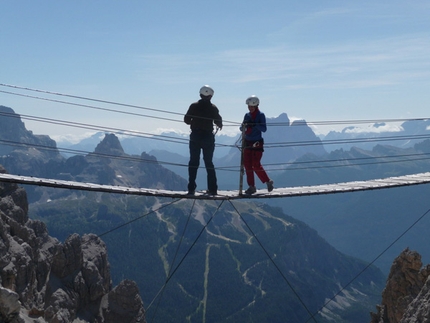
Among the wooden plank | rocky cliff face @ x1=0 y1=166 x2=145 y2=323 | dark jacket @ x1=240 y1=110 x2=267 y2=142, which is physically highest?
dark jacket @ x1=240 y1=110 x2=267 y2=142

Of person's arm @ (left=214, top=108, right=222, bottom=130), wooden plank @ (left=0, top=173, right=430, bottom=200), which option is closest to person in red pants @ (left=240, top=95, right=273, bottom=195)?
wooden plank @ (left=0, top=173, right=430, bottom=200)

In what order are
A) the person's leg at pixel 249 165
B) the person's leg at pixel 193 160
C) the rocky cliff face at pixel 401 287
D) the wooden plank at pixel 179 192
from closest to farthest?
the wooden plank at pixel 179 192, the person's leg at pixel 193 160, the person's leg at pixel 249 165, the rocky cliff face at pixel 401 287

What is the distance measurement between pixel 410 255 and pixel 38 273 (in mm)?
49512

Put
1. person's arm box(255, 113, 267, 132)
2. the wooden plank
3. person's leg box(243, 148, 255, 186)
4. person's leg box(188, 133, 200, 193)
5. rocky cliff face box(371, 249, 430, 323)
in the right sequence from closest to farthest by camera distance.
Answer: the wooden plank, person's arm box(255, 113, 267, 132), person's leg box(188, 133, 200, 193), person's leg box(243, 148, 255, 186), rocky cliff face box(371, 249, 430, 323)

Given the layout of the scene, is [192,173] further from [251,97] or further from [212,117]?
[251,97]

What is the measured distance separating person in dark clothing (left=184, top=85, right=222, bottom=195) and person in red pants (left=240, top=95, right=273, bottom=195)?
119 cm

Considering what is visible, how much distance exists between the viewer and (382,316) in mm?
35562

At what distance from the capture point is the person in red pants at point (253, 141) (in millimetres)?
18688

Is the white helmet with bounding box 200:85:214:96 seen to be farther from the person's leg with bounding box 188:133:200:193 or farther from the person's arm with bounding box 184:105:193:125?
the person's leg with bounding box 188:133:200:193

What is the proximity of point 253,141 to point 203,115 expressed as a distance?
2.19 metres

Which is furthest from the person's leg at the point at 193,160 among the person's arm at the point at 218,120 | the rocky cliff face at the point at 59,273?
the rocky cliff face at the point at 59,273

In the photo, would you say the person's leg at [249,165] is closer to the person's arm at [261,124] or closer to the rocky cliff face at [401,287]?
the person's arm at [261,124]

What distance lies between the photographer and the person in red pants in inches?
736

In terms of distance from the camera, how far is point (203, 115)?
18.8 meters
